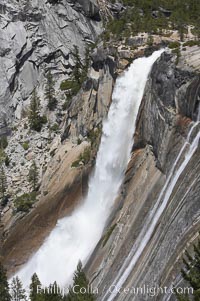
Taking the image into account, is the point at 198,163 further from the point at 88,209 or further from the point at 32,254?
the point at 32,254

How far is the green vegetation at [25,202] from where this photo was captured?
189 ft

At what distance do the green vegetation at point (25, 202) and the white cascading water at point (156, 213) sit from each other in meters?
26.0

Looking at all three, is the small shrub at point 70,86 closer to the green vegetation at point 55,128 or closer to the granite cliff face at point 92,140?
the granite cliff face at point 92,140

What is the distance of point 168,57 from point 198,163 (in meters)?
14.2

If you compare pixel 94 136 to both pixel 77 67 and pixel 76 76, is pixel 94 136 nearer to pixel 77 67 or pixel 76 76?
pixel 76 76

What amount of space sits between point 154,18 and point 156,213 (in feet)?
161

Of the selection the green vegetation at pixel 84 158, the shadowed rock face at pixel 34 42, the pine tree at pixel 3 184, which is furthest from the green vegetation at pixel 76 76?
the green vegetation at pixel 84 158

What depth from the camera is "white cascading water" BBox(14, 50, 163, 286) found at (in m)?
45.6

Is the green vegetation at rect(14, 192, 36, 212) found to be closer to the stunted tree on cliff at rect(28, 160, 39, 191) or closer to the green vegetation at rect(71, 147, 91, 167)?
the stunted tree on cliff at rect(28, 160, 39, 191)

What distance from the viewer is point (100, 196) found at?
48.6 meters

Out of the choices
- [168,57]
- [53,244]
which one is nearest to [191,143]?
[168,57]

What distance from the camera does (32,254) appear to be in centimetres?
5206

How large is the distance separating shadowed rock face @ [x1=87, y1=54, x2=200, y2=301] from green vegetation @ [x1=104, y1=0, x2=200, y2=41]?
20.8m

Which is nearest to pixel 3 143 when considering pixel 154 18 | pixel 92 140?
pixel 92 140
